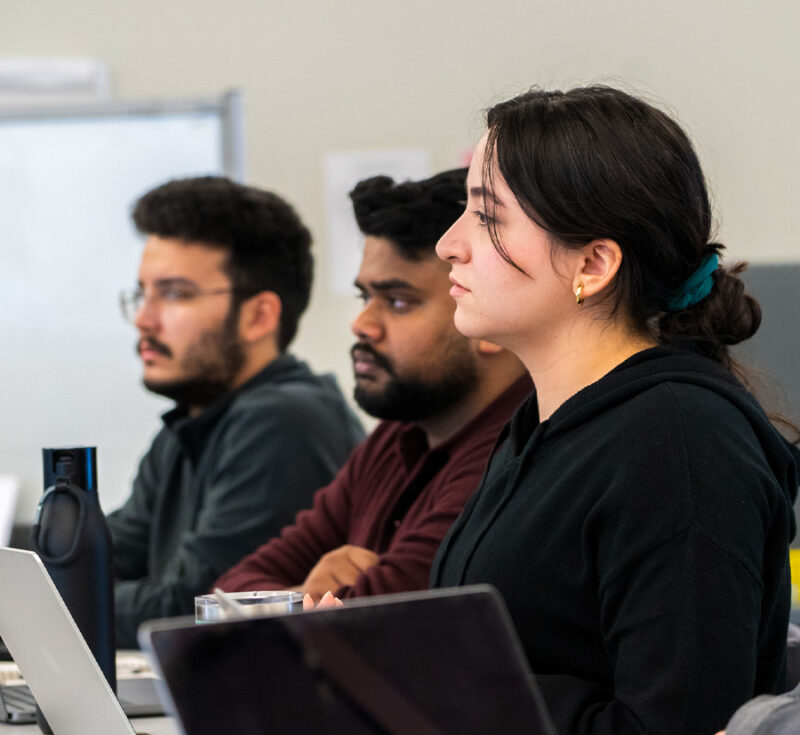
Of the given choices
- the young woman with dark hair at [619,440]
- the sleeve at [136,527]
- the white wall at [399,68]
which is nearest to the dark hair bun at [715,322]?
the young woman with dark hair at [619,440]

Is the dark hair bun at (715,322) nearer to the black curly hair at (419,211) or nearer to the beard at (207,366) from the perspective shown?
the black curly hair at (419,211)

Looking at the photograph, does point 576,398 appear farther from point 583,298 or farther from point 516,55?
point 516,55

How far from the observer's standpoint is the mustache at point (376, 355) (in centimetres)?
164

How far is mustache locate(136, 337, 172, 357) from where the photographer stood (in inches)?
90.1

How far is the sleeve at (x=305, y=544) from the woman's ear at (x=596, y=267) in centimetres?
73

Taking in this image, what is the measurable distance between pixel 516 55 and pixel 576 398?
2322mm

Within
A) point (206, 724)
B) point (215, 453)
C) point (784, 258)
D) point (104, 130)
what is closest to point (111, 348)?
point (104, 130)

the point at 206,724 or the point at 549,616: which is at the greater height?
the point at 206,724

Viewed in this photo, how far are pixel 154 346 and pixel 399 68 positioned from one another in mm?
1370

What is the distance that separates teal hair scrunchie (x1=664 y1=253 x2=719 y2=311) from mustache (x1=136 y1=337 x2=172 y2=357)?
51.3 inches

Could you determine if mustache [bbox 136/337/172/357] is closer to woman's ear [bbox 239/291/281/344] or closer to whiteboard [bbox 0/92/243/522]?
woman's ear [bbox 239/291/281/344]

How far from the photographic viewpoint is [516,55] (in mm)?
3273

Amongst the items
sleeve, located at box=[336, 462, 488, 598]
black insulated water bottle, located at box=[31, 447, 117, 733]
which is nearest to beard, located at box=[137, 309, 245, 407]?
sleeve, located at box=[336, 462, 488, 598]

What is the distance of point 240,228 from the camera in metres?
2.32
